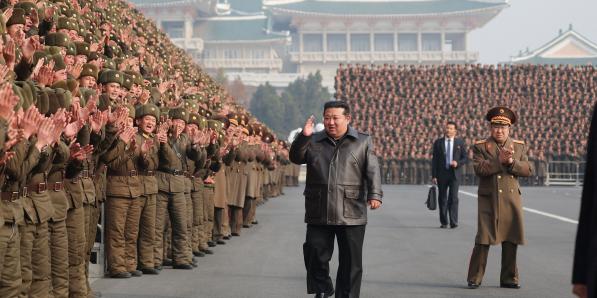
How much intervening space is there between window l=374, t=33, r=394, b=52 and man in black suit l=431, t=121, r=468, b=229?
3459 inches

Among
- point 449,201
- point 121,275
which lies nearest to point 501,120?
point 121,275

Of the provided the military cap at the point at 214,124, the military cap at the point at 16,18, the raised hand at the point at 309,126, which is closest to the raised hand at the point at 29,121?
the raised hand at the point at 309,126

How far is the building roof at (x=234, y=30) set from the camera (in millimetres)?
106438

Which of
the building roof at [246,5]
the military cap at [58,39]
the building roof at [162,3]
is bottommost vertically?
the military cap at [58,39]

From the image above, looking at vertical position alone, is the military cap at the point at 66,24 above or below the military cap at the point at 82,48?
above

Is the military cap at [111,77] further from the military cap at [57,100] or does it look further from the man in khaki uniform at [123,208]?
the military cap at [57,100]

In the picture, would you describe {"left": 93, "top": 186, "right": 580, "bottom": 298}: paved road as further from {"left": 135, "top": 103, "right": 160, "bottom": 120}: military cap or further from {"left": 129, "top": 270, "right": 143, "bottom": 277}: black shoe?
{"left": 135, "top": 103, "right": 160, "bottom": 120}: military cap

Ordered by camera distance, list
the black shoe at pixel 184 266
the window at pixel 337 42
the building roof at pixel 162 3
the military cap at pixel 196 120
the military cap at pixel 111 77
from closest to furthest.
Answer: the military cap at pixel 111 77
the black shoe at pixel 184 266
the military cap at pixel 196 120
the building roof at pixel 162 3
the window at pixel 337 42

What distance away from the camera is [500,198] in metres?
9.90

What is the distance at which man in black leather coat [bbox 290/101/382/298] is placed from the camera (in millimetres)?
8047

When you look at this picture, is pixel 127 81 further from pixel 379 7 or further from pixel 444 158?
pixel 379 7

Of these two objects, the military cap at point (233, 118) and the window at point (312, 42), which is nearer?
the military cap at point (233, 118)

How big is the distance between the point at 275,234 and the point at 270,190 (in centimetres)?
1166

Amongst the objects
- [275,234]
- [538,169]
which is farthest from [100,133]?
[538,169]
